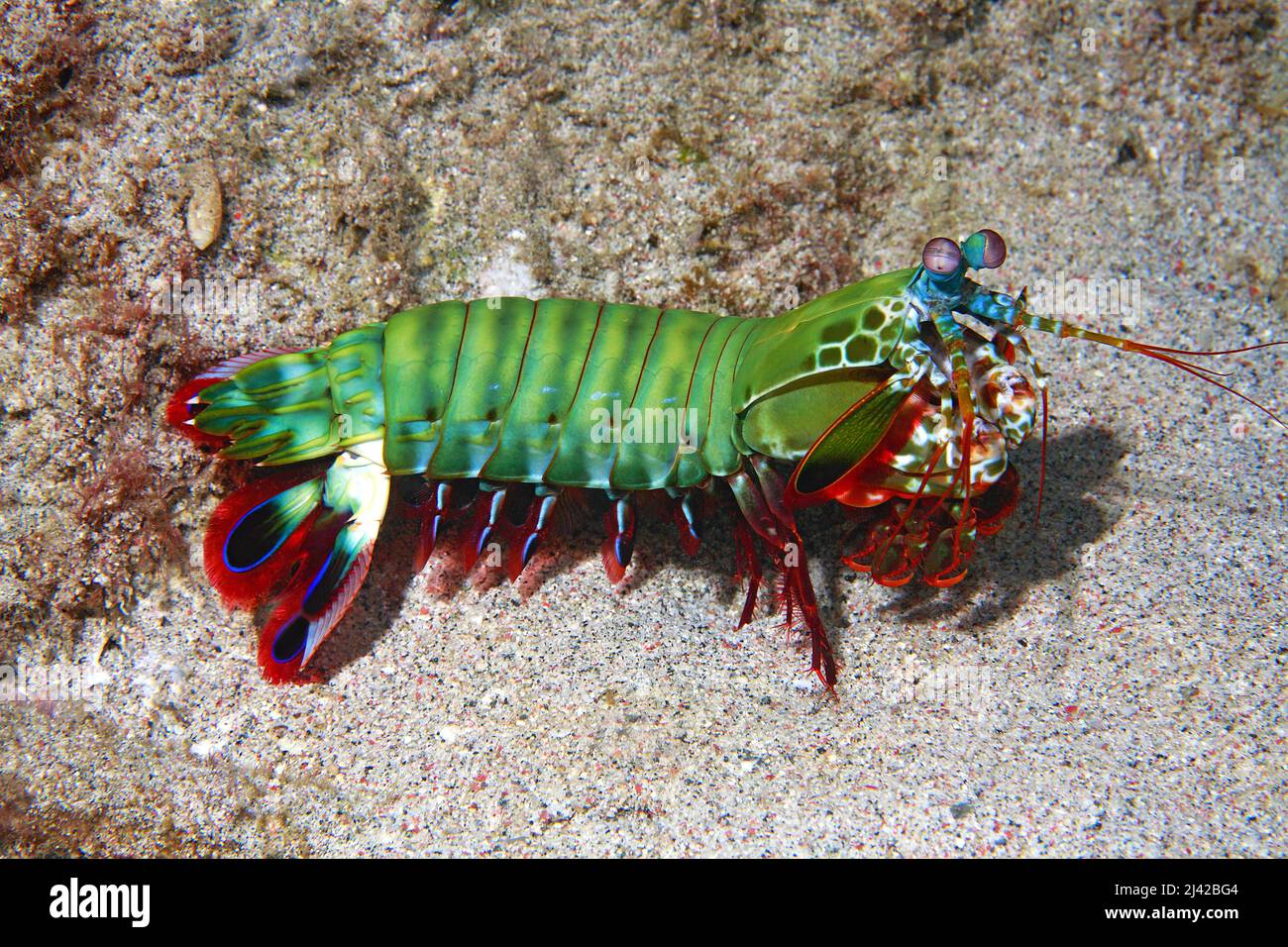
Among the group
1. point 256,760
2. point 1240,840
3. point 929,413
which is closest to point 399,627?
point 256,760

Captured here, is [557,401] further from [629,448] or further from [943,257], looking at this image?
Result: [943,257]

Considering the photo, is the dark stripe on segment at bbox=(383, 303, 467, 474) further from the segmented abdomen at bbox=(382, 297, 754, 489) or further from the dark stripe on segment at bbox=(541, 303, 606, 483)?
the dark stripe on segment at bbox=(541, 303, 606, 483)

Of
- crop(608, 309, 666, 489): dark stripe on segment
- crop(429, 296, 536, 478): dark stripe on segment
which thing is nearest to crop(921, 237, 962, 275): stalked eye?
crop(608, 309, 666, 489): dark stripe on segment

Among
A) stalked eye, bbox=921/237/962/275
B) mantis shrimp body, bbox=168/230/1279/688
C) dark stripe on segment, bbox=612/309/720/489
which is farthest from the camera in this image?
dark stripe on segment, bbox=612/309/720/489

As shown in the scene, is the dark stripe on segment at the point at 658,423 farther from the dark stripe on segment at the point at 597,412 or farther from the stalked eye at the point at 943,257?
the stalked eye at the point at 943,257

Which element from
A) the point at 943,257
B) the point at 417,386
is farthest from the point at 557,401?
the point at 943,257

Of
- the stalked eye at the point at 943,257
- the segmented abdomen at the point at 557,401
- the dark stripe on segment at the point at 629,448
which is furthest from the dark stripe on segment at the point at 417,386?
the stalked eye at the point at 943,257
